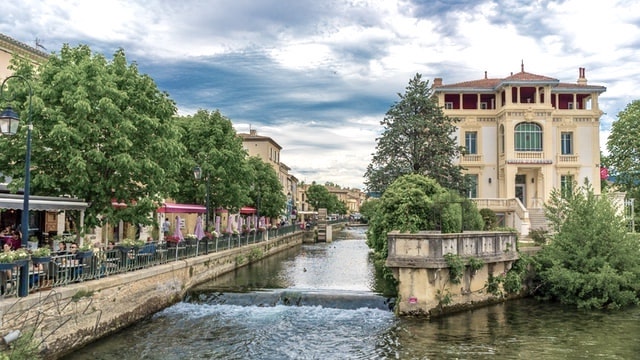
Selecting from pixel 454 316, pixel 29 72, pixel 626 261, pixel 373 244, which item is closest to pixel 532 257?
pixel 626 261

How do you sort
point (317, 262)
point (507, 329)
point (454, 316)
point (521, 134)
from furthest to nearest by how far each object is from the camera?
point (521, 134) < point (317, 262) < point (454, 316) < point (507, 329)

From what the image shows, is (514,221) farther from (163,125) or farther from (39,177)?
(39,177)

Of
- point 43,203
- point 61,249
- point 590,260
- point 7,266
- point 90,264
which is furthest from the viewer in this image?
point 590,260

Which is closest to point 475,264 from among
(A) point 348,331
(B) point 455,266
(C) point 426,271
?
(B) point 455,266

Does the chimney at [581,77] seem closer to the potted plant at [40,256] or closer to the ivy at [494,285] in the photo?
the ivy at [494,285]

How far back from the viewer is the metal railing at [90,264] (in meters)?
12.2

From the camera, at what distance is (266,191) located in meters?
50.4

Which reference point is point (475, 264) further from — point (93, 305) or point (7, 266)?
point (7, 266)

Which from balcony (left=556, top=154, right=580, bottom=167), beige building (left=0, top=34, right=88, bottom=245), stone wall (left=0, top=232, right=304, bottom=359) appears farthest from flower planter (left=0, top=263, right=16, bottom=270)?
balcony (left=556, top=154, right=580, bottom=167)

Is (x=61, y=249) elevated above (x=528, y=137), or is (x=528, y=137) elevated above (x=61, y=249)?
(x=528, y=137)

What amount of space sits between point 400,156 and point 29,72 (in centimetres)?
2457

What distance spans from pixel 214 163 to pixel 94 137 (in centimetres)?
1498

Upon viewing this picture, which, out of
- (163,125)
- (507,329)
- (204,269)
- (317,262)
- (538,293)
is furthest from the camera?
(317,262)

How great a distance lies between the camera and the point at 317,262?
3634 cm
